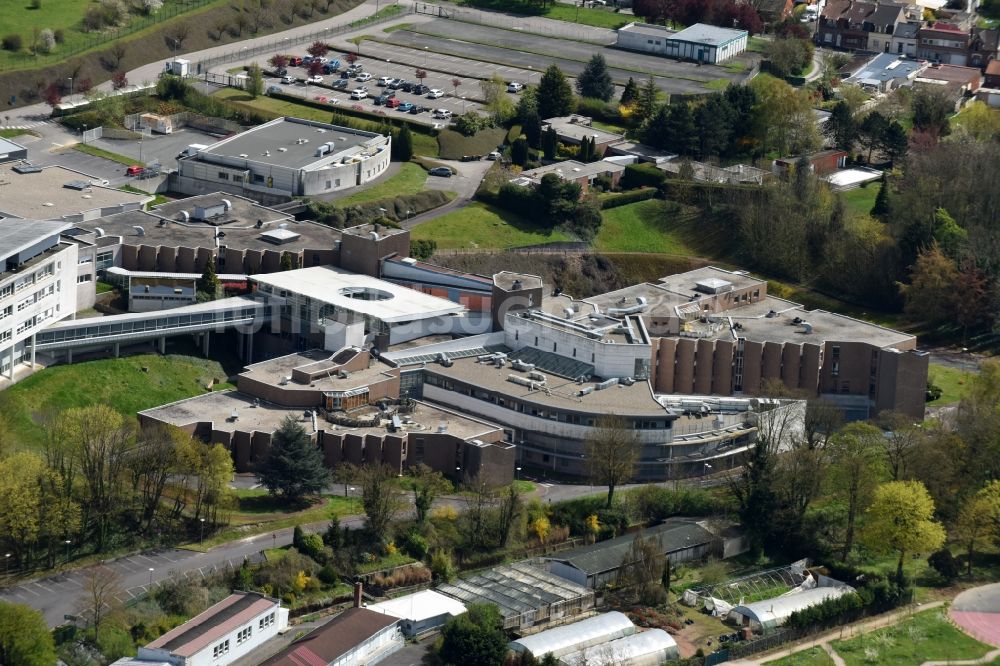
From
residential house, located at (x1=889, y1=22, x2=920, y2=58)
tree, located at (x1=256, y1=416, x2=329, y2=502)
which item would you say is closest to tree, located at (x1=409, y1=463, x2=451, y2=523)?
tree, located at (x1=256, y1=416, x2=329, y2=502)

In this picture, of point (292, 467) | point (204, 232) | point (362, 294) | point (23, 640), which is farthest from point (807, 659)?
point (204, 232)

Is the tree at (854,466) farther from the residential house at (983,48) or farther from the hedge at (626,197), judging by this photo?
the residential house at (983,48)

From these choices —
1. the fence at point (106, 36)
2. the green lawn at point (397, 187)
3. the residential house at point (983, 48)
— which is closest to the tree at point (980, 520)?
the green lawn at point (397, 187)

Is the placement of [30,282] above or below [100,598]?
above

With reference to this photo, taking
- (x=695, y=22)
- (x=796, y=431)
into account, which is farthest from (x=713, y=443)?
(x=695, y=22)

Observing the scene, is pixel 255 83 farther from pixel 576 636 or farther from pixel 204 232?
pixel 576 636

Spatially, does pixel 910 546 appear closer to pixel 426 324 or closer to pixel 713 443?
pixel 713 443
